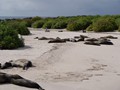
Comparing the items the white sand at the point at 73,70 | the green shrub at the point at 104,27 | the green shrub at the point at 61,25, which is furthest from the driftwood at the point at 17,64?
the green shrub at the point at 61,25

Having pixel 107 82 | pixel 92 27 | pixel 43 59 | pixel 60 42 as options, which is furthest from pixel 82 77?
pixel 92 27

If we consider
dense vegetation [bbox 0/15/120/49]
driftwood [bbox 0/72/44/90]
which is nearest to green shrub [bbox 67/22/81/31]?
dense vegetation [bbox 0/15/120/49]

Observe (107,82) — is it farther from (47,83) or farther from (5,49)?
(5,49)

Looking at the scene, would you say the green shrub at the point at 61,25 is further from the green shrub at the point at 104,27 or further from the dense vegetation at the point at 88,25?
the green shrub at the point at 104,27

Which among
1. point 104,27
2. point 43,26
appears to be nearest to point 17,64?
point 104,27

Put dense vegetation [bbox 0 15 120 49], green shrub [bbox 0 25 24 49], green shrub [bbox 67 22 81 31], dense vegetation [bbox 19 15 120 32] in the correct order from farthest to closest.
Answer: green shrub [bbox 67 22 81 31] → dense vegetation [bbox 19 15 120 32] → dense vegetation [bbox 0 15 120 49] → green shrub [bbox 0 25 24 49]

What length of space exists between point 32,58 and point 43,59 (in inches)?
19.6

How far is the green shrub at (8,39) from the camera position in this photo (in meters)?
19.0

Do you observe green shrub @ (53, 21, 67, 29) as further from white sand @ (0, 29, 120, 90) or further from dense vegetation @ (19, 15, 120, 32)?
white sand @ (0, 29, 120, 90)

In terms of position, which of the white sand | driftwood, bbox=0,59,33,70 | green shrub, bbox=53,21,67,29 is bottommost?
green shrub, bbox=53,21,67,29

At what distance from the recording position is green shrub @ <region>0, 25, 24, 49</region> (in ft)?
62.3

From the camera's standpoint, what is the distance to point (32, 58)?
15102 mm

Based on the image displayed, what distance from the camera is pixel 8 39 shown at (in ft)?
63.8

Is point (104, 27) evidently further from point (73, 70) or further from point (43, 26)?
point (73, 70)
